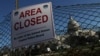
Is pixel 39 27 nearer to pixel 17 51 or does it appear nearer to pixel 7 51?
pixel 17 51

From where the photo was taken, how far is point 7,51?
6293 millimetres

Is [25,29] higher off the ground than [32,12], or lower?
lower

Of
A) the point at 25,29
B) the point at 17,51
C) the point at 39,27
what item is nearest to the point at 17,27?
the point at 25,29

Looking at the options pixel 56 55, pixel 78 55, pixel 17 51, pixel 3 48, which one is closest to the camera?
pixel 78 55

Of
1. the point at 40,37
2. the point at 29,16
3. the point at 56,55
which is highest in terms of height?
A: the point at 29,16

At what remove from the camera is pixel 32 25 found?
5062 mm

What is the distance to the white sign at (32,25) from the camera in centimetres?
489

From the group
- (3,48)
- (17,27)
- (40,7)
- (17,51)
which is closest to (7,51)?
(3,48)

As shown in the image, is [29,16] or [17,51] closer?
[29,16]

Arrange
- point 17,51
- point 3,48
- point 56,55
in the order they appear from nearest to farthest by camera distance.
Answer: point 56,55 < point 17,51 < point 3,48

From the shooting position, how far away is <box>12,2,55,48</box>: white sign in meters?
4.89

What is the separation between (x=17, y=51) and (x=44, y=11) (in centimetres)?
142

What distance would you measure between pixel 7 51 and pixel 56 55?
1.46 meters

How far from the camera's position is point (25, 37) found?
5148mm
